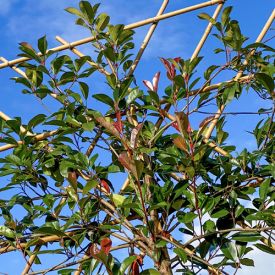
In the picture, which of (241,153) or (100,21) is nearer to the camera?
(241,153)

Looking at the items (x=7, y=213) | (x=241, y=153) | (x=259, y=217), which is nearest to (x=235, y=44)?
(x=241, y=153)

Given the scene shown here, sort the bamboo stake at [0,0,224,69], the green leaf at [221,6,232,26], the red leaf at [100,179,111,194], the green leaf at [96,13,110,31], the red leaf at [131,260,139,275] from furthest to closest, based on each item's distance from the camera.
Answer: the bamboo stake at [0,0,224,69] < the green leaf at [96,13,110,31] < the green leaf at [221,6,232,26] < the red leaf at [100,179,111,194] < the red leaf at [131,260,139,275]

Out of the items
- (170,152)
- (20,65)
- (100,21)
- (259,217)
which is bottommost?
(259,217)

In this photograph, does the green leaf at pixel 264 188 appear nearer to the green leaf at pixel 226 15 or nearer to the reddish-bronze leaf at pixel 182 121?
the reddish-bronze leaf at pixel 182 121

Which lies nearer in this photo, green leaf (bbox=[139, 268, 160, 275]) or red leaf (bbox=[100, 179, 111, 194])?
green leaf (bbox=[139, 268, 160, 275])

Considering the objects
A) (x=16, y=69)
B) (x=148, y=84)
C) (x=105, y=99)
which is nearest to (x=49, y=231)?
(x=105, y=99)

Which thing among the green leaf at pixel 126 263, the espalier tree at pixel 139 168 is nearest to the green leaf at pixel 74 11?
the espalier tree at pixel 139 168

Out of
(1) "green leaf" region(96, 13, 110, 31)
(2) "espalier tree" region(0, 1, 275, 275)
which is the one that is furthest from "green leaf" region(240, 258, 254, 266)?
(1) "green leaf" region(96, 13, 110, 31)

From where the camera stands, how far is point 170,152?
172 centimetres

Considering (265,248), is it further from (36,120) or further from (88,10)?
(88,10)

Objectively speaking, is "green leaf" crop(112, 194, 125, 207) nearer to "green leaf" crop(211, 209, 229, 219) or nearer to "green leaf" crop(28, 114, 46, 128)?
"green leaf" crop(211, 209, 229, 219)

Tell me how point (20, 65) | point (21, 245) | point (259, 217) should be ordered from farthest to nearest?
point (20, 65) → point (21, 245) → point (259, 217)

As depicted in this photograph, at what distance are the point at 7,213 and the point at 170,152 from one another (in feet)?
2.12

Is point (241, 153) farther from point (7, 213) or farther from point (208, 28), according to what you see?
point (7, 213)
